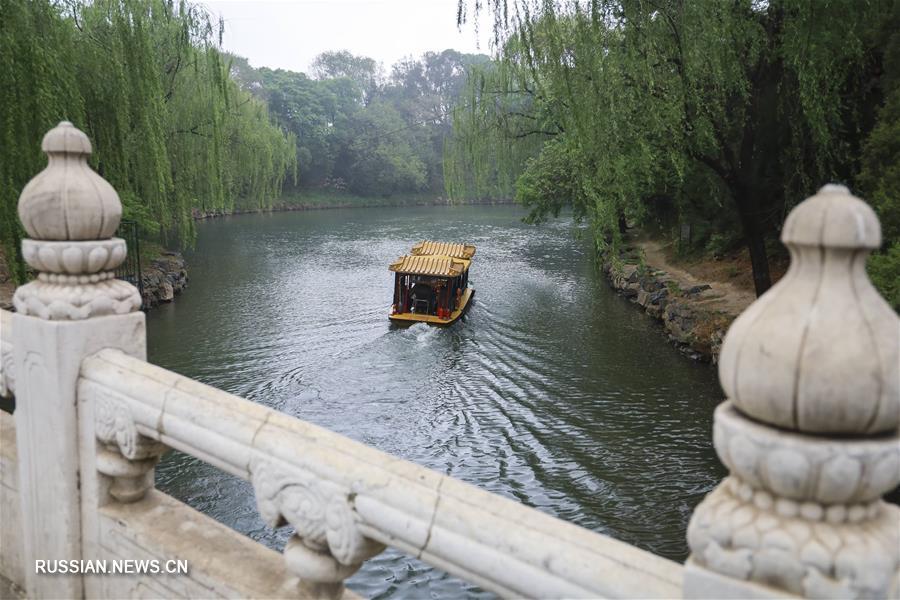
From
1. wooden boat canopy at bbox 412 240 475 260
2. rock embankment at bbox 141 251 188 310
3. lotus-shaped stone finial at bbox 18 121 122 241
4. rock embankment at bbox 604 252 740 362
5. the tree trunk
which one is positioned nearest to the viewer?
lotus-shaped stone finial at bbox 18 121 122 241

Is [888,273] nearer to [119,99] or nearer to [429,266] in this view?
[429,266]

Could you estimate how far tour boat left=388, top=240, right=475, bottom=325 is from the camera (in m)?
12.8

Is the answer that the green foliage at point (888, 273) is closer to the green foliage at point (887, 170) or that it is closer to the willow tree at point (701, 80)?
the green foliage at point (887, 170)

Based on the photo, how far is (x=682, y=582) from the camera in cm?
120

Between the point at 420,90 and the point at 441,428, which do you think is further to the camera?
the point at 420,90

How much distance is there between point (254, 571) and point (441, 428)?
6.25 metres

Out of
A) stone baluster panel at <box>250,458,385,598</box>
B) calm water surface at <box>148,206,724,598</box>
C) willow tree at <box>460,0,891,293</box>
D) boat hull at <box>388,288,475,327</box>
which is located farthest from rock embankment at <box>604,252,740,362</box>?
stone baluster panel at <box>250,458,385,598</box>

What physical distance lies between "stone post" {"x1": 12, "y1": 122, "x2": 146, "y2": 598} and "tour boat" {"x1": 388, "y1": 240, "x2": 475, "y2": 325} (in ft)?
34.1

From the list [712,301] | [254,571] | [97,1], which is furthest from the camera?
[712,301]

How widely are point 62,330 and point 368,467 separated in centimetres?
107

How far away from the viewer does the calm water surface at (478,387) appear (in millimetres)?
6199

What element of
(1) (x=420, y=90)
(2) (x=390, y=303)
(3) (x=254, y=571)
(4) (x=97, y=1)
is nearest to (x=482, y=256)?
(2) (x=390, y=303)

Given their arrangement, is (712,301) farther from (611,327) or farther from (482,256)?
(482,256)

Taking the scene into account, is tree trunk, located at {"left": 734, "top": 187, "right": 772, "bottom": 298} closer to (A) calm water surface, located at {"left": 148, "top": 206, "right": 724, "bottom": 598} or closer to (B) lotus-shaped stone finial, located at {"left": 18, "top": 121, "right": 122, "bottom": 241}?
(A) calm water surface, located at {"left": 148, "top": 206, "right": 724, "bottom": 598}
